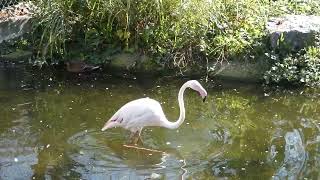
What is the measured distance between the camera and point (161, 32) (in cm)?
792

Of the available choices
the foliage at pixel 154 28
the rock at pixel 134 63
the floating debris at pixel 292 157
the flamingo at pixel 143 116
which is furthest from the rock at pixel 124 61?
the floating debris at pixel 292 157

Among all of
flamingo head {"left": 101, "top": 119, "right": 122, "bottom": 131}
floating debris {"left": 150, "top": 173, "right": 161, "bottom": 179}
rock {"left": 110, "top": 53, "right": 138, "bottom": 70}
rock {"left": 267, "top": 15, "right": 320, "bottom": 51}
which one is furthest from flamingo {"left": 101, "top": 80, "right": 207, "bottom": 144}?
rock {"left": 267, "top": 15, "right": 320, "bottom": 51}

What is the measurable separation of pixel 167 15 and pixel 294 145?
2691 mm

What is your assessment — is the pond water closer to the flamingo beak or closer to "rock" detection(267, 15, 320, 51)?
the flamingo beak

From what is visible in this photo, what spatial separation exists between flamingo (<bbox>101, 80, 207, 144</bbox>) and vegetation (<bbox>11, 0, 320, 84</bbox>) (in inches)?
72.4

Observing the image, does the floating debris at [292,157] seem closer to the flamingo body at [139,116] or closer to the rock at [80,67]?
the flamingo body at [139,116]

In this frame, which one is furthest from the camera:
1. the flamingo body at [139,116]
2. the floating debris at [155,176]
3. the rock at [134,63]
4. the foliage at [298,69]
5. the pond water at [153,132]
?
the rock at [134,63]

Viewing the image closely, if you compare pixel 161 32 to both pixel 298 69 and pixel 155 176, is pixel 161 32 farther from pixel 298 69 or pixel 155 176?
pixel 155 176

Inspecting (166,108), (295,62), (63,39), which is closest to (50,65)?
(63,39)

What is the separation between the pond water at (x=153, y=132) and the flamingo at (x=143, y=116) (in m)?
0.18

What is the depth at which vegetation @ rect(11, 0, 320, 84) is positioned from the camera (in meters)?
7.73

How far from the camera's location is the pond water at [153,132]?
5535 mm

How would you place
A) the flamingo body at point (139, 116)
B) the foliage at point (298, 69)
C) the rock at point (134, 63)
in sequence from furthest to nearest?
the rock at point (134, 63), the foliage at point (298, 69), the flamingo body at point (139, 116)

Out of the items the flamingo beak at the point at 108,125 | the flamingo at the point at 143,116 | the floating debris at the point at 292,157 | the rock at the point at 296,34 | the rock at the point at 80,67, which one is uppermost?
the rock at the point at 296,34
